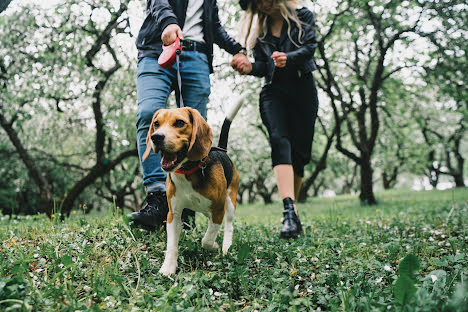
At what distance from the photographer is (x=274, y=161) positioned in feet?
13.4

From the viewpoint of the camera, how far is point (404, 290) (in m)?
1.54

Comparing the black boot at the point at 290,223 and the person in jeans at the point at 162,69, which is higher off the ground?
the person in jeans at the point at 162,69

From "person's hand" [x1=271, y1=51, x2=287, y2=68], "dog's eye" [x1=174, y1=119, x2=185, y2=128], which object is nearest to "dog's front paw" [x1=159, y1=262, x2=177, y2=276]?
"dog's eye" [x1=174, y1=119, x2=185, y2=128]

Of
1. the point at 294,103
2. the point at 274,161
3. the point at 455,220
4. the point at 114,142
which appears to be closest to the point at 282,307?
the point at 274,161

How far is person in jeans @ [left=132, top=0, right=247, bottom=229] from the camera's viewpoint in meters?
3.13

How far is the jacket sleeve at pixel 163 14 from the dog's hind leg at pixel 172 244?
5.37 feet

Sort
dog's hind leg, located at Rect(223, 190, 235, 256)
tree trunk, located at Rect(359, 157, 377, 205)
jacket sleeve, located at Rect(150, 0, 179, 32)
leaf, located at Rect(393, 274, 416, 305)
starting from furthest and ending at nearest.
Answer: tree trunk, located at Rect(359, 157, 377, 205)
dog's hind leg, located at Rect(223, 190, 235, 256)
jacket sleeve, located at Rect(150, 0, 179, 32)
leaf, located at Rect(393, 274, 416, 305)

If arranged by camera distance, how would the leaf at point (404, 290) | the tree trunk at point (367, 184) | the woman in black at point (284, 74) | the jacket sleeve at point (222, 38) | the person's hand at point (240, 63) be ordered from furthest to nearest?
1. the tree trunk at point (367, 184)
2. the woman in black at point (284, 74)
3. the jacket sleeve at point (222, 38)
4. the person's hand at point (240, 63)
5. the leaf at point (404, 290)

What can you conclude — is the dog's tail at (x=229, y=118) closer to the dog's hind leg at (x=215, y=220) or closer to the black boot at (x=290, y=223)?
the dog's hind leg at (x=215, y=220)

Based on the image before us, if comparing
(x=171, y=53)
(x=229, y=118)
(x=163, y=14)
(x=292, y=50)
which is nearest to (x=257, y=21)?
(x=292, y=50)

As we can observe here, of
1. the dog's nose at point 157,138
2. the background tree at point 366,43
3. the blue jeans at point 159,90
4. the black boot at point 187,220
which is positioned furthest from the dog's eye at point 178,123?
the background tree at point 366,43

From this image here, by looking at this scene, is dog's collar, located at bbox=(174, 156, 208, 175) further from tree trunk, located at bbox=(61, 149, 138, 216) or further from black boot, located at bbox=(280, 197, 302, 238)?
tree trunk, located at bbox=(61, 149, 138, 216)

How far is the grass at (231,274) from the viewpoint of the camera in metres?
1.72

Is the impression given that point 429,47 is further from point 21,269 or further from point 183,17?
point 21,269
